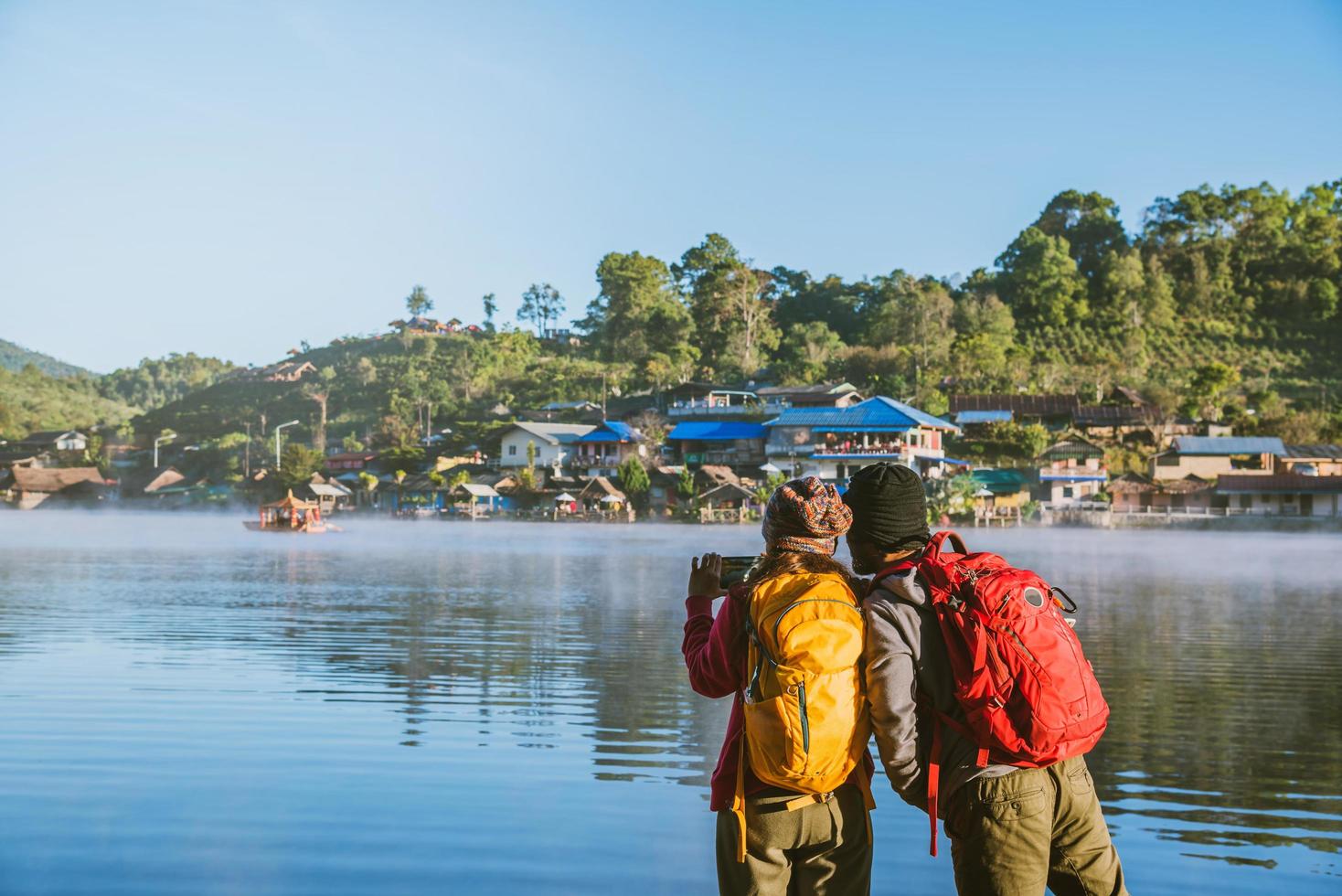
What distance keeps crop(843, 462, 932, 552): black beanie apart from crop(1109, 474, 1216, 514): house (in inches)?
1584

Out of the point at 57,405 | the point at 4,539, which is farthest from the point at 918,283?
the point at 57,405

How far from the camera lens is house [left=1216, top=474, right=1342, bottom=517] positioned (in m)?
37.7

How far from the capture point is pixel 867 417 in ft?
147

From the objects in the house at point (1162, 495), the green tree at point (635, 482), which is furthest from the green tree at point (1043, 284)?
the green tree at point (635, 482)

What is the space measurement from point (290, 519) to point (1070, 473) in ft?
90.8

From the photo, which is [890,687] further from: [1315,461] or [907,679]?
[1315,461]

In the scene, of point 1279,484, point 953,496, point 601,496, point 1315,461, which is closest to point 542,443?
point 601,496

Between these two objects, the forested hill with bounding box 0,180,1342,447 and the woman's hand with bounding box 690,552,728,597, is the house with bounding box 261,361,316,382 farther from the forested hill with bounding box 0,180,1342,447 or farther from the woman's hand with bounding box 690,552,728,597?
the woman's hand with bounding box 690,552,728,597

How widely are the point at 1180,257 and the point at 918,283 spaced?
17.5 m

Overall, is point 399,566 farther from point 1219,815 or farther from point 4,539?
point 1219,815

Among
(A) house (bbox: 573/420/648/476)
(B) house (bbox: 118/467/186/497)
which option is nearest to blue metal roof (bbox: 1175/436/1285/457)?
A: (A) house (bbox: 573/420/648/476)

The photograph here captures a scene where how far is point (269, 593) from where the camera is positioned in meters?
15.8

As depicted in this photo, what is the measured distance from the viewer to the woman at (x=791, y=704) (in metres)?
2.27

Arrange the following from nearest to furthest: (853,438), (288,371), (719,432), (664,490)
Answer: (853,438) → (664,490) → (719,432) → (288,371)
